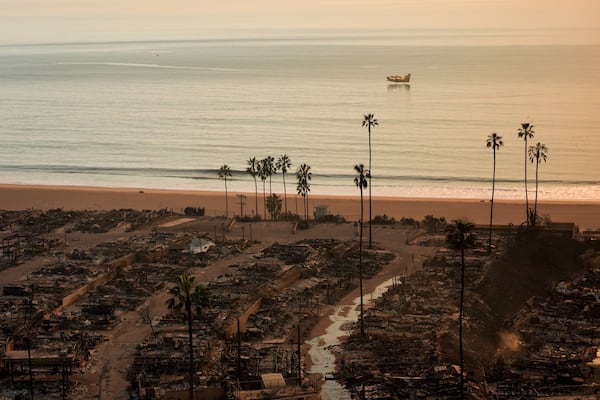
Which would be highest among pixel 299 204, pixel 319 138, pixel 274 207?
pixel 319 138

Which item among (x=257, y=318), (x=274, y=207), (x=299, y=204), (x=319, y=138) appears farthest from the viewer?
(x=319, y=138)

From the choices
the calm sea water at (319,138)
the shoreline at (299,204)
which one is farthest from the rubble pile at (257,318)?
the calm sea water at (319,138)

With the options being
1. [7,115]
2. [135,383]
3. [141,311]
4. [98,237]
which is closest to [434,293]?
[141,311]

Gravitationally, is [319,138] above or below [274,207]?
above

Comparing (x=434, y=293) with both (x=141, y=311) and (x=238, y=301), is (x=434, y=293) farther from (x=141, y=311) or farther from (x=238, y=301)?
(x=141, y=311)

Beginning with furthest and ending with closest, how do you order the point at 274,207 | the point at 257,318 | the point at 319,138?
the point at 319,138, the point at 274,207, the point at 257,318

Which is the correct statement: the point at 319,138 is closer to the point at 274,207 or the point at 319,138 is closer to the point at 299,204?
the point at 299,204

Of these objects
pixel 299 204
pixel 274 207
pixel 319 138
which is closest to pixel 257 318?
pixel 274 207

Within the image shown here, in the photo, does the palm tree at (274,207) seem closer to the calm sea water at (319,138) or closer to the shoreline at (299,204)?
the shoreline at (299,204)

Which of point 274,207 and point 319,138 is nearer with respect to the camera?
point 274,207
